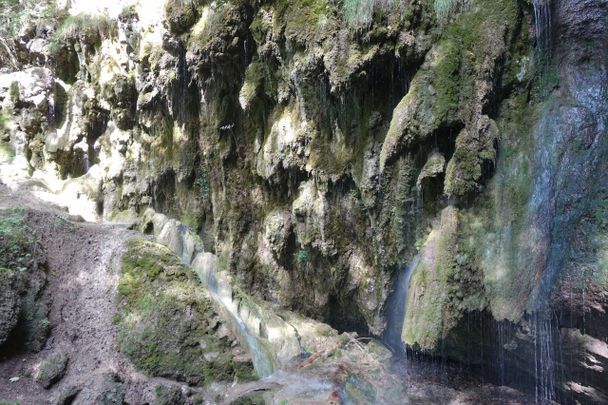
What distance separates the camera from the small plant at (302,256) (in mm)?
8329

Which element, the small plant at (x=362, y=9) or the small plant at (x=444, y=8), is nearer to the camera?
the small plant at (x=444, y=8)

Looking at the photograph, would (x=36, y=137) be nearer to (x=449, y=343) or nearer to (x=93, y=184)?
(x=93, y=184)

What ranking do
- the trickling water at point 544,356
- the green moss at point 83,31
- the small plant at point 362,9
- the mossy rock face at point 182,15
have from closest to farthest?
the trickling water at point 544,356 → the small plant at point 362,9 → the mossy rock face at point 182,15 → the green moss at point 83,31

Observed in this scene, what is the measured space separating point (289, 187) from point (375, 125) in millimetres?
2213

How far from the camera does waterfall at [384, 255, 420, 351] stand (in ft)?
23.1

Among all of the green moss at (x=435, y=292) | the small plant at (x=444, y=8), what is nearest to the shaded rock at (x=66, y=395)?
the green moss at (x=435, y=292)

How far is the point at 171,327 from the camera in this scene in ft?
21.3

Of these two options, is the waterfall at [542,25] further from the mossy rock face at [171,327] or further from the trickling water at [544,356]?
the mossy rock face at [171,327]

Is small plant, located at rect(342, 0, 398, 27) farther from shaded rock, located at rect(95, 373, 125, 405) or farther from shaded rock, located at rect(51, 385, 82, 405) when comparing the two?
shaded rock, located at rect(51, 385, 82, 405)

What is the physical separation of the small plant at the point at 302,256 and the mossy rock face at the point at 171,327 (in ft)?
7.08

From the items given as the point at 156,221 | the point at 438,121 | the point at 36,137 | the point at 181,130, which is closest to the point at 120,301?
the point at 156,221

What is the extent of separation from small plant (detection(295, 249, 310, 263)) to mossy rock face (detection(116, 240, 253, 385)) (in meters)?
2.16

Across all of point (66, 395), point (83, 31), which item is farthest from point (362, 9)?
point (83, 31)

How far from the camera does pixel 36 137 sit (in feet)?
44.5
